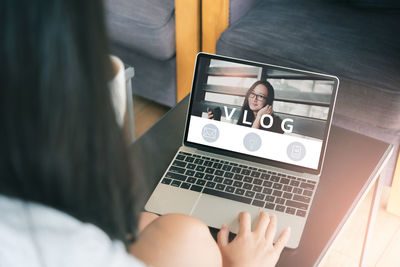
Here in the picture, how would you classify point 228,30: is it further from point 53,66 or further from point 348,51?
point 53,66

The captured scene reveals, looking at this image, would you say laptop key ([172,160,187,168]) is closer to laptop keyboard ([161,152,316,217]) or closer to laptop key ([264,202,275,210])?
laptop keyboard ([161,152,316,217])

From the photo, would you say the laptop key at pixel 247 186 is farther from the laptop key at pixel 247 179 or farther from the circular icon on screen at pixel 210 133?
the circular icon on screen at pixel 210 133

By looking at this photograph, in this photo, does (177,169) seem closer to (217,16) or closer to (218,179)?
(218,179)

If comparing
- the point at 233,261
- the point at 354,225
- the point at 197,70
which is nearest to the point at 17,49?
the point at 233,261

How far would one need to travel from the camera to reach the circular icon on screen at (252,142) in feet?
2.82

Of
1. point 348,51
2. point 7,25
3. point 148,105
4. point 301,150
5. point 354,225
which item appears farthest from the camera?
point 148,105

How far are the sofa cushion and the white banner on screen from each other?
1.48 feet

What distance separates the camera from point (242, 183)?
32.6 inches

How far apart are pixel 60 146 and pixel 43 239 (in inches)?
3.4

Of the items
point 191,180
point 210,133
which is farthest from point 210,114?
point 191,180

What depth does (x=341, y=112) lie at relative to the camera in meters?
1.29

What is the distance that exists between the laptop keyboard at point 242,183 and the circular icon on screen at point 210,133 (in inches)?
1.6

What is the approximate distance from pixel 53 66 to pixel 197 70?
1.92 ft

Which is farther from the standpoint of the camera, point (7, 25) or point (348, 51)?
point (348, 51)
